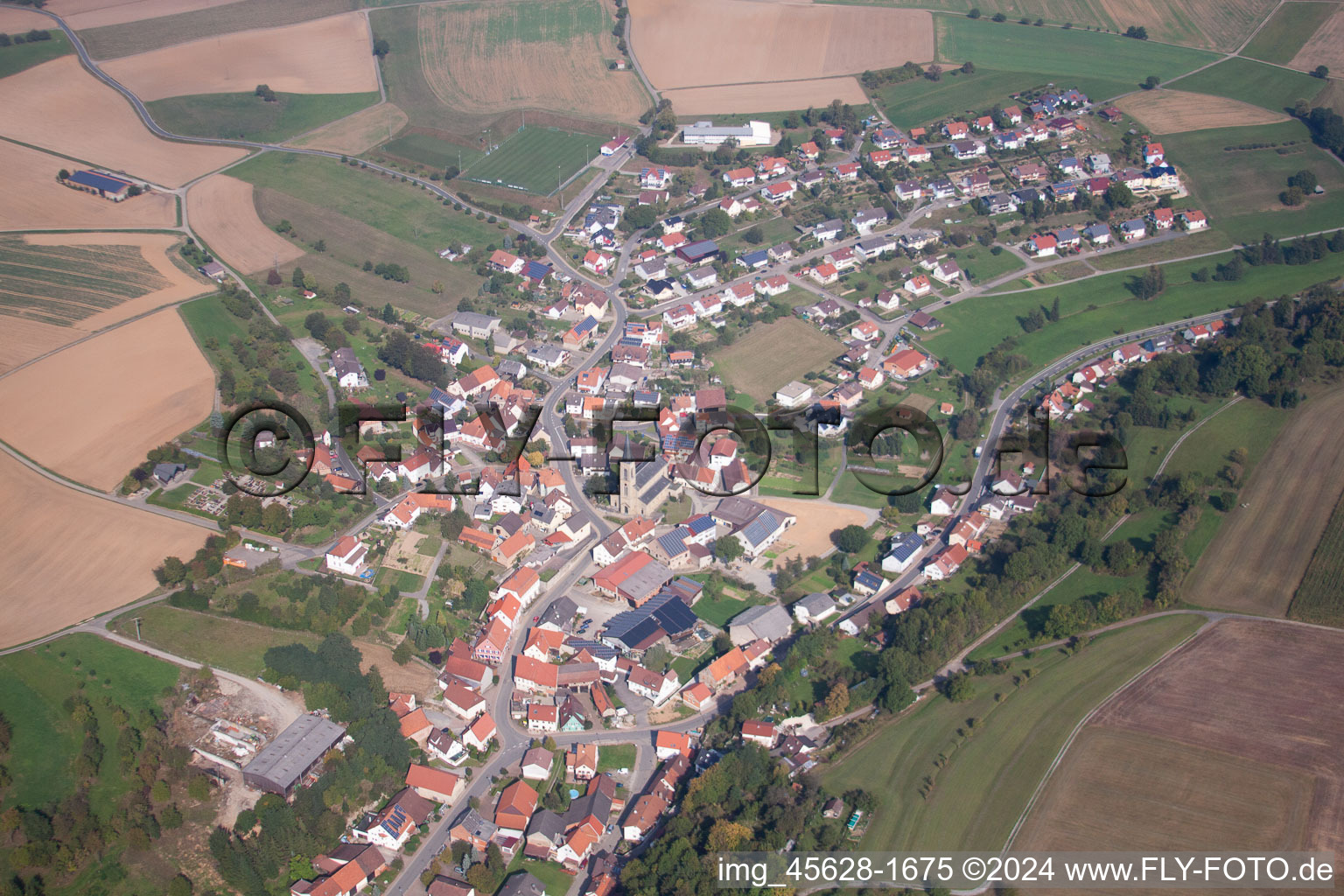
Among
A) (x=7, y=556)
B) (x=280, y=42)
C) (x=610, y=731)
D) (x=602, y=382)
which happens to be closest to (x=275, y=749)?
(x=610, y=731)

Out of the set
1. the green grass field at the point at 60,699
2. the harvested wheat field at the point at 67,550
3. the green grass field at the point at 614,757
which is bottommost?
the green grass field at the point at 614,757

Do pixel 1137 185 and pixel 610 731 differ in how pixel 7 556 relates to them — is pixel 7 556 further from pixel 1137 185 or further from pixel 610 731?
pixel 1137 185

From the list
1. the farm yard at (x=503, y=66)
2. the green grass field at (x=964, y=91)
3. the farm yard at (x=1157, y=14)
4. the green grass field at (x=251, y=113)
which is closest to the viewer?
the green grass field at (x=251, y=113)

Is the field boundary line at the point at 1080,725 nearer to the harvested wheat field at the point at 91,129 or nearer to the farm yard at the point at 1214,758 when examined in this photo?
the farm yard at the point at 1214,758

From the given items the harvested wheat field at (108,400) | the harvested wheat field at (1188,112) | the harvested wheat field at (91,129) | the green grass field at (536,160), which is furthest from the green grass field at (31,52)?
the harvested wheat field at (1188,112)

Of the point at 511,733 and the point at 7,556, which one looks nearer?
the point at 511,733

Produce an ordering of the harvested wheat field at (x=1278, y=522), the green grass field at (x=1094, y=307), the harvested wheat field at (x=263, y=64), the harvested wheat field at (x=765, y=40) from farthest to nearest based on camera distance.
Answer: the harvested wheat field at (x=765, y=40) → the harvested wheat field at (x=263, y=64) → the green grass field at (x=1094, y=307) → the harvested wheat field at (x=1278, y=522)

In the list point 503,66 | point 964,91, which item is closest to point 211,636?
point 503,66

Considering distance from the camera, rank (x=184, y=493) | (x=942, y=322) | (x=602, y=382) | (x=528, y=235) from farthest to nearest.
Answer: (x=528, y=235) → (x=942, y=322) → (x=602, y=382) → (x=184, y=493)

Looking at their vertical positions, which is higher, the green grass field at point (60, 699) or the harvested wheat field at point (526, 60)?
the harvested wheat field at point (526, 60)
